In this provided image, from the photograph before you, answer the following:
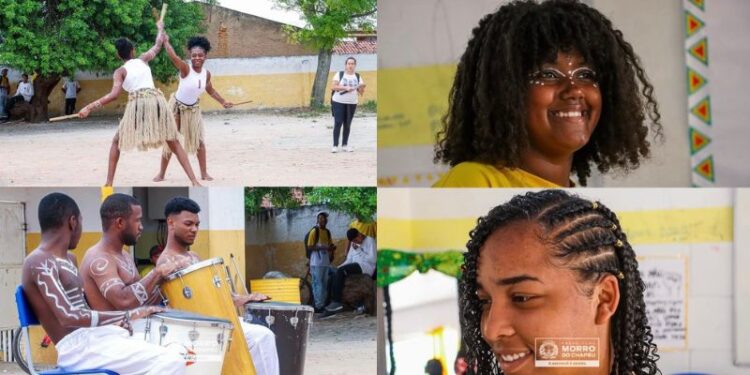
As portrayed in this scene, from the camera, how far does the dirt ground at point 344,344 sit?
16.2 feet

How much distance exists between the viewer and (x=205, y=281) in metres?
4.77

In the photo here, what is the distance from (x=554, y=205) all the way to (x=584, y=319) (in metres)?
0.50

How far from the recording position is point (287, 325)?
197 inches

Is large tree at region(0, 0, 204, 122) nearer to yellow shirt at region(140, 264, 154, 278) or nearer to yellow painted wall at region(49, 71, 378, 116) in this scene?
yellow painted wall at region(49, 71, 378, 116)

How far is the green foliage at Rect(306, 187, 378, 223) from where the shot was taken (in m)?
4.98

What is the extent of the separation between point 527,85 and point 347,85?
3.10 feet

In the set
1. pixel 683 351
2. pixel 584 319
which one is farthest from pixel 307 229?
pixel 683 351

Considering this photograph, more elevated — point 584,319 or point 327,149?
point 327,149

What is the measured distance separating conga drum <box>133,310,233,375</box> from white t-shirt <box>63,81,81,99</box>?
1.15m

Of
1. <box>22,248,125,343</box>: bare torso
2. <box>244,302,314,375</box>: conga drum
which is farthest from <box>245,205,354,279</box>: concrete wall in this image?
<box>22,248,125,343</box>: bare torso

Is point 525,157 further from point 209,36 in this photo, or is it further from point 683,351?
point 209,36

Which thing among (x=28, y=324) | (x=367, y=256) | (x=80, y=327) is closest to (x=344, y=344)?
(x=367, y=256)

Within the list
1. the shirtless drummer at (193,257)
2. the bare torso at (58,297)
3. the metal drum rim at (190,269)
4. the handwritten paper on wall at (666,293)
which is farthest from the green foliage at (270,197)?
the handwritten paper on wall at (666,293)

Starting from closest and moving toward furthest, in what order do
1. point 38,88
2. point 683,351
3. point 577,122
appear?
point 577,122 < point 683,351 < point 38,88
